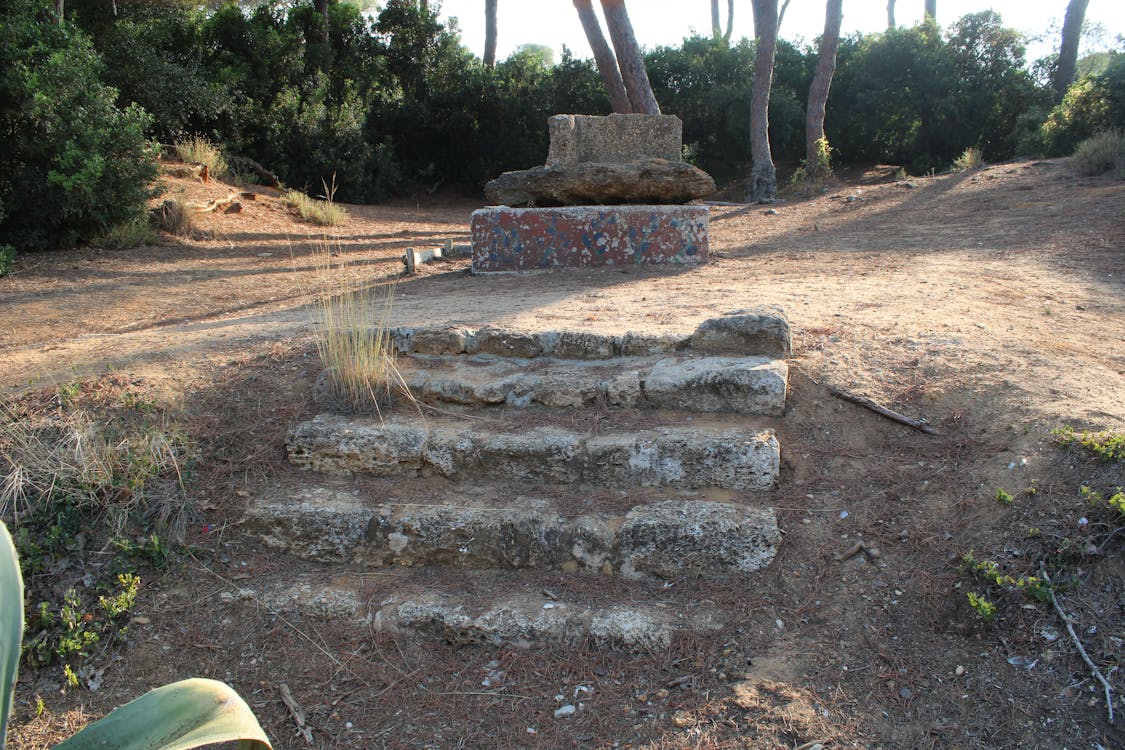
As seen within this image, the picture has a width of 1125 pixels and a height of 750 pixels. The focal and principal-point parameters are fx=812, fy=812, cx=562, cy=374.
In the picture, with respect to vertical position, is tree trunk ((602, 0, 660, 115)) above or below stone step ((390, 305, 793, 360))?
above

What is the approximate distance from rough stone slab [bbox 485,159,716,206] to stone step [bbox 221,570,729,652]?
4.31m

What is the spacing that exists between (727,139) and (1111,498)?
47.6ft

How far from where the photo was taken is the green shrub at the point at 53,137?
25.4 ft

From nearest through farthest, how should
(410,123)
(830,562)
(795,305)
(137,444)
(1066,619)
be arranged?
1. (1066,619)
2. (830,562)
3. (137,444)
4. (795,305)
5. (410,123)

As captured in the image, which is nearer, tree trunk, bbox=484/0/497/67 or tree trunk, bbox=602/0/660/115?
tree trunk, bbox=602/0/660/115

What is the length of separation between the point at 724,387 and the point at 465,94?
1383 cm

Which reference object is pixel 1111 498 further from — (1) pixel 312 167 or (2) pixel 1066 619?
(1) pixel 312 167

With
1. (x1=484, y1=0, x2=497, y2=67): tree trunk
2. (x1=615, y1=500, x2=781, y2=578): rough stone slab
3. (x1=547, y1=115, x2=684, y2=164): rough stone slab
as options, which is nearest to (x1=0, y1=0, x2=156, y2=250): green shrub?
(x1=547, y1=115, x2=684, y2=164): rough stone slab

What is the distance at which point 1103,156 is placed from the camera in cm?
912

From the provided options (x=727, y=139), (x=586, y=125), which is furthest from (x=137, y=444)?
(x=727, y=139)

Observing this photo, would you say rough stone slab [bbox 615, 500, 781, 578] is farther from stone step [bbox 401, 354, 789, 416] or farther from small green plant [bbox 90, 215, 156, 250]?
small green plant [bbox 90, 215, 156, 250]

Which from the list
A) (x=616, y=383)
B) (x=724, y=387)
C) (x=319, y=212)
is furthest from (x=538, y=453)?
(x=319, y=212)

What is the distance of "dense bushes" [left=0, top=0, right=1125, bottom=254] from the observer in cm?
1255

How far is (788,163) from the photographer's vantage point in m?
16.5
